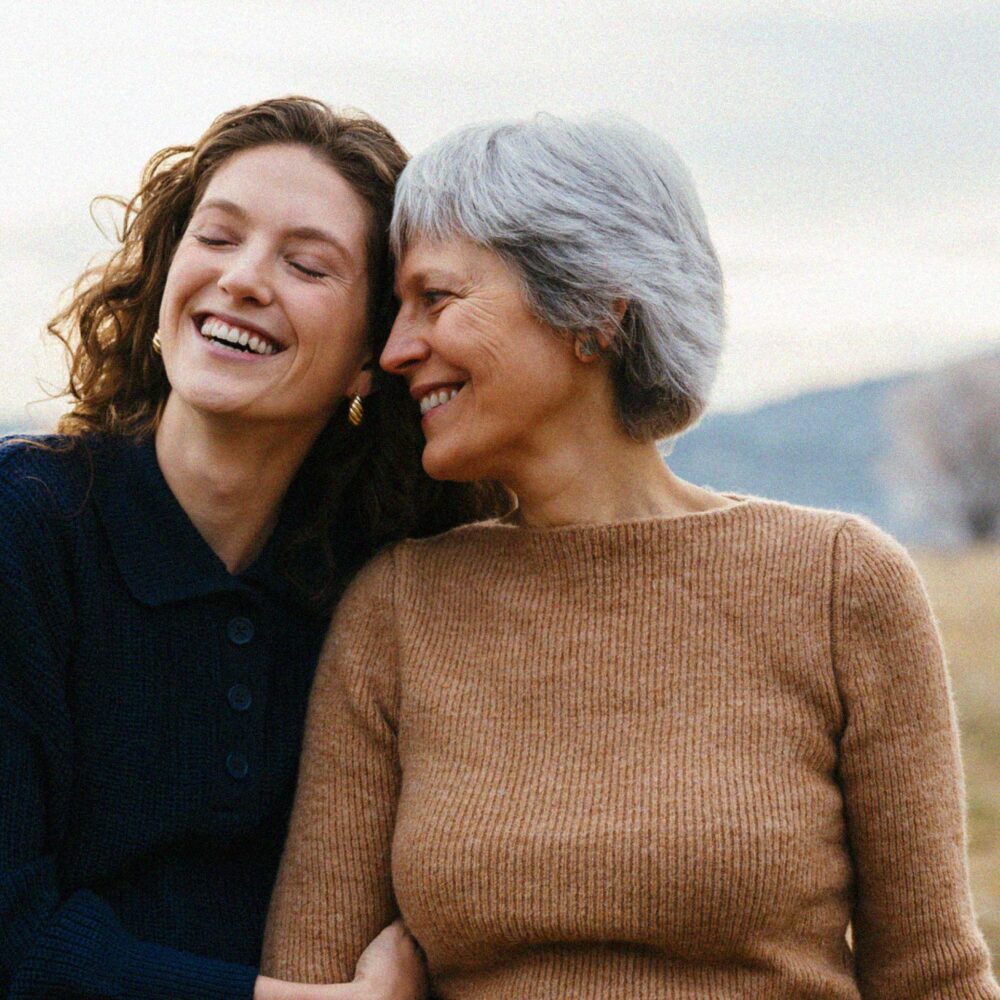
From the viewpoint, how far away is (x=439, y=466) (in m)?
2.46

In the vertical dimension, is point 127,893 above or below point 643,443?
below

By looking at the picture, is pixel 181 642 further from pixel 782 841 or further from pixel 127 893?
pixel 782 841

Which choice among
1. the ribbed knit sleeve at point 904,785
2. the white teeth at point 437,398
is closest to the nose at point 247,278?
the white teeth at point 437,398

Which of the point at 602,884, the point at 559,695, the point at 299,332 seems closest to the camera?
the point at 602,884

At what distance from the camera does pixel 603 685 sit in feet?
7.77

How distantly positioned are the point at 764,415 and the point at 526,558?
140 ft

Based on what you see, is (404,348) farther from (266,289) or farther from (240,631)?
(240,631)

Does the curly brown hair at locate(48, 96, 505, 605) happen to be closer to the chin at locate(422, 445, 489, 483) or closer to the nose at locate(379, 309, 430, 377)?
the nose at locate(379, 309, 430, 377)

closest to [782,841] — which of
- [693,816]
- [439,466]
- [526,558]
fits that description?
[693,816]

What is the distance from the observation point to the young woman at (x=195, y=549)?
2.30 metres

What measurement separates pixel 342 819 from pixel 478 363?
829 millimetres

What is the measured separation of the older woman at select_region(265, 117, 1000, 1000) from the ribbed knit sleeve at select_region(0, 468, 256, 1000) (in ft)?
0.81

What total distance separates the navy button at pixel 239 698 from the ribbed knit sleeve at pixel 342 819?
122 millimetres

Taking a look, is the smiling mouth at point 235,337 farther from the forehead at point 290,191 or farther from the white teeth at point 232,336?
the forehead at point 290,191
